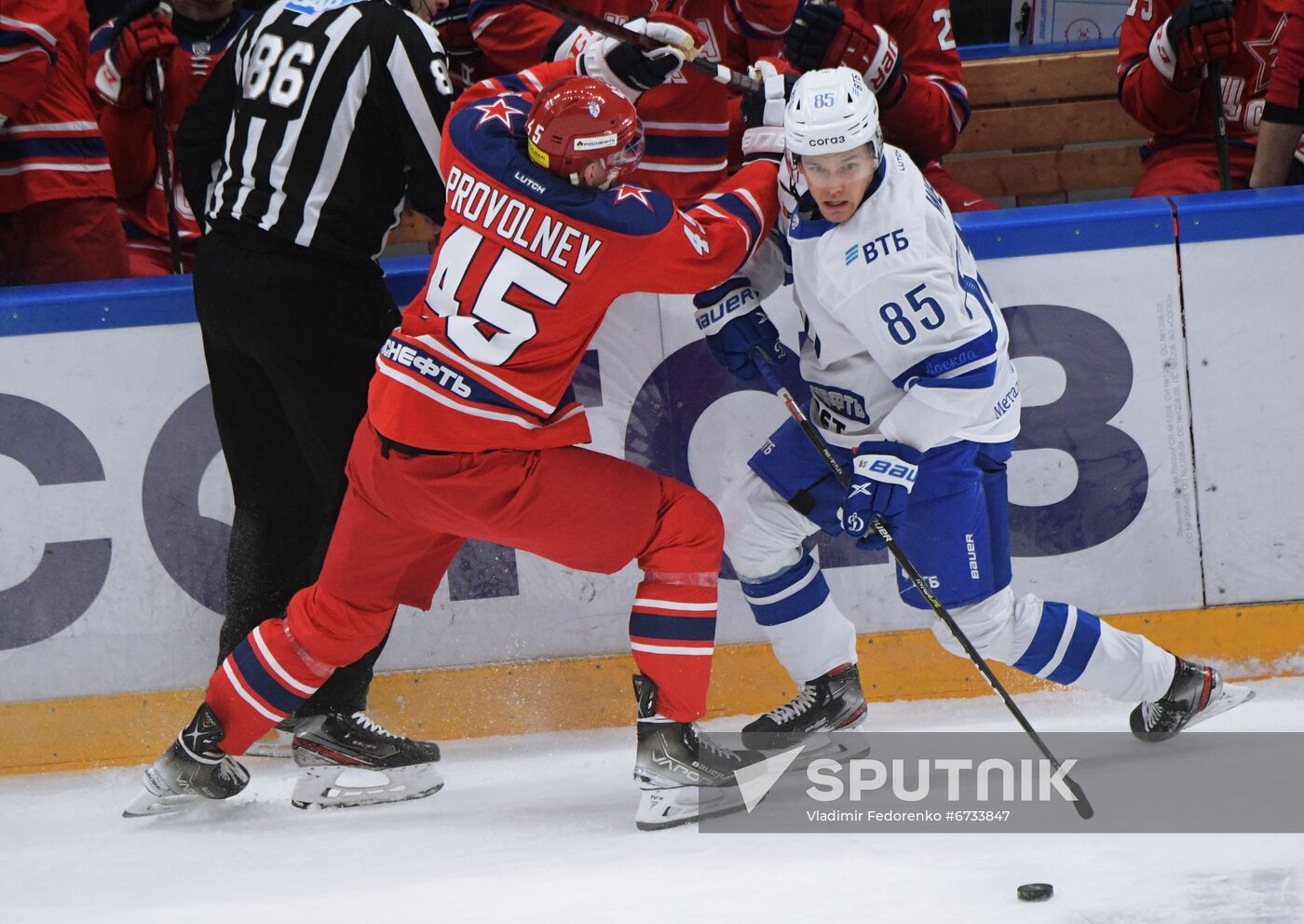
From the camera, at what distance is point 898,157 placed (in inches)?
99.2

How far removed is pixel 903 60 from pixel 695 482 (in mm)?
1243

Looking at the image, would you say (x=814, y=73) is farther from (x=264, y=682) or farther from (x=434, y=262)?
(x=264, y=682)

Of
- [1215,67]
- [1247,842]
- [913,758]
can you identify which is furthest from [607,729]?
[1215,67]

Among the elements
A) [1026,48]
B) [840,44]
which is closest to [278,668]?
[840,44]

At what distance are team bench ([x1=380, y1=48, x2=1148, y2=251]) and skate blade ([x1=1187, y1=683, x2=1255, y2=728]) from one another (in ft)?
8.59

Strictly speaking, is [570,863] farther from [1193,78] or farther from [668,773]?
[1193,78]

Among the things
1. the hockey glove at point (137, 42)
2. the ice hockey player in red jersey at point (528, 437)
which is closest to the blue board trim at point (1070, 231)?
the ice hockey player in red jersey at point (528, 437)

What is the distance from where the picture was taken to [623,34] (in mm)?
2660

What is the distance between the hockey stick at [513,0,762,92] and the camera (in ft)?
8.71

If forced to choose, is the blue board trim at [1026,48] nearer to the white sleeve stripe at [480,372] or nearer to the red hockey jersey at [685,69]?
the red hockey jersey at [685,69]

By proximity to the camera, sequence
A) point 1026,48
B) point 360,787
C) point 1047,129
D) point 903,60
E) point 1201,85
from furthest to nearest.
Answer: point 1026,48, point 1047,129, point 1201,85, point 903,60, point 360,787

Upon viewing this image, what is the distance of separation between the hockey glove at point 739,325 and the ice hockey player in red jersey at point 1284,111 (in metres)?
1.31

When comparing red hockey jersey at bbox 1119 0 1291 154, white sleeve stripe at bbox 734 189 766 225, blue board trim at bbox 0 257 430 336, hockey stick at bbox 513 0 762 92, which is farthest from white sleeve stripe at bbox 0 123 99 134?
red hockey jersey at bbox 1119 0 1291 154

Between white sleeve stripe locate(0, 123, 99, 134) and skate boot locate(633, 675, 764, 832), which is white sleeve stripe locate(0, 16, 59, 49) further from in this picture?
skate boot locate(633, 675, 764, 832)
